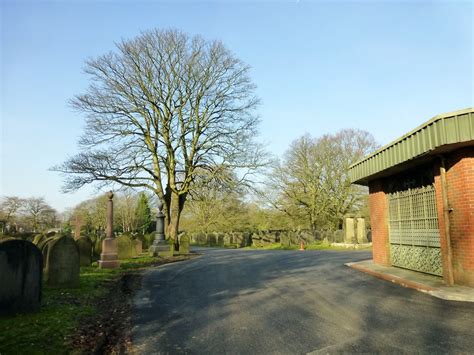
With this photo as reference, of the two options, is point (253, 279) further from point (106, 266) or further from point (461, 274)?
point (106, 266)

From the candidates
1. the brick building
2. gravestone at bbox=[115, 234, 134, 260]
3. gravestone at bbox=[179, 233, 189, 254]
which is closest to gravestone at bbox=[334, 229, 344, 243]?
gravestone at bbox=[179, 233, 189, 254]

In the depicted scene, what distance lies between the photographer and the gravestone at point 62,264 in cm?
928

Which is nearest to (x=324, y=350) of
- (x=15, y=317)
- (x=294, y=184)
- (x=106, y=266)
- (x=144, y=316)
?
(x=144, y=316)

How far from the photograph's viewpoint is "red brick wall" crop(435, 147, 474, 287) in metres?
8.38

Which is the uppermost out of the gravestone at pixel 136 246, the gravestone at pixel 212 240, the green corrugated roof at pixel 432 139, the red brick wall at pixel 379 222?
the green corrugated roof at pixel 432 139

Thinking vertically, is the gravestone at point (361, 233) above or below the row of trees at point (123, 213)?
below

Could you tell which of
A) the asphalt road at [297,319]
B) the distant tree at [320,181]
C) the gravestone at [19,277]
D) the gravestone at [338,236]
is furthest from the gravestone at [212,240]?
the gravestone at [19,277]

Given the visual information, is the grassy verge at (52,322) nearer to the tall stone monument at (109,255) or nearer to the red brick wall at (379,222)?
the tall stone monument at (109,255)

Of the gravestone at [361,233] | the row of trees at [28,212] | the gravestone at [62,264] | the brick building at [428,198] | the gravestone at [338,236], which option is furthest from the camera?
the row of trees at [28,212]

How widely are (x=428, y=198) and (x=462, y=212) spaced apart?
1704 mm

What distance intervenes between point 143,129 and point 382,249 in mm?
18285

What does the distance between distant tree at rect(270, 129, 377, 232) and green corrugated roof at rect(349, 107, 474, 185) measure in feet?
94.3

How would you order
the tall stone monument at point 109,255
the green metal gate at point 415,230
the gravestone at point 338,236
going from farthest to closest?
the gravestone at point 338,236 < the tall stone monument at point 109,255 < the green metal gate at point 415,230

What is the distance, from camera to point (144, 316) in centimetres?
677
